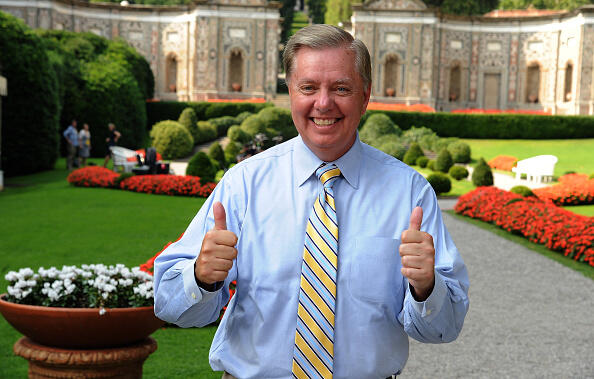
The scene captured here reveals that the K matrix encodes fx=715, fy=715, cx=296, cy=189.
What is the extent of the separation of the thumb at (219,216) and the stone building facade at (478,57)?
43.8 metres

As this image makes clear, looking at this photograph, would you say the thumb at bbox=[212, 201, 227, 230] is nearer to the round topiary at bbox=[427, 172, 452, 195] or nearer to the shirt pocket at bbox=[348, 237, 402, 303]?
the shirt pocket at bbox=[348, 237, 402, 303]

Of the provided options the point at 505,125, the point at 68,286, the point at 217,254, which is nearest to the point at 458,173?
the point at 505,125

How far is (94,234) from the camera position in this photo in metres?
11.5

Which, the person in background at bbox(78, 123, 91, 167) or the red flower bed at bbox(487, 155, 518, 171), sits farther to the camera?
the red flower bed at bbox(487, 155, 518, 171)

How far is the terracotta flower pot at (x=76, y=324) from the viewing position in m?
4.23

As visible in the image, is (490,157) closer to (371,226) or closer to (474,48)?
(474,48)

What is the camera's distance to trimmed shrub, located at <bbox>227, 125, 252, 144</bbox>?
30.0m

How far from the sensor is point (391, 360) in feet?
8.21

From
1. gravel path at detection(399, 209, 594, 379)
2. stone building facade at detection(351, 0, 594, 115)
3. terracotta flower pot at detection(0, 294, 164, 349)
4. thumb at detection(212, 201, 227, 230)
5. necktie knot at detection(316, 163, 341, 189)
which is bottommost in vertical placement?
gravel path at detection(399, 209, 594, 379)

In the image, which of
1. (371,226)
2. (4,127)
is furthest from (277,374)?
(4,127)

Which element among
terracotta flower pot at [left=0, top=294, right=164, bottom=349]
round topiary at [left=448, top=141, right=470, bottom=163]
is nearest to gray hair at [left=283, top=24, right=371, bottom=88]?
terracotta flower pot at [left=0, top=294, right=164, bottom=349]

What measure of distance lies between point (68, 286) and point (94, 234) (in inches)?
283

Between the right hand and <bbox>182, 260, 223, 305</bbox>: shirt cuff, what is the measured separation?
0.04m

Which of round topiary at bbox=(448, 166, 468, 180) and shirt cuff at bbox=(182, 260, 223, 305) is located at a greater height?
shirt cuff at bbox=(182, 260, 223, 305)
